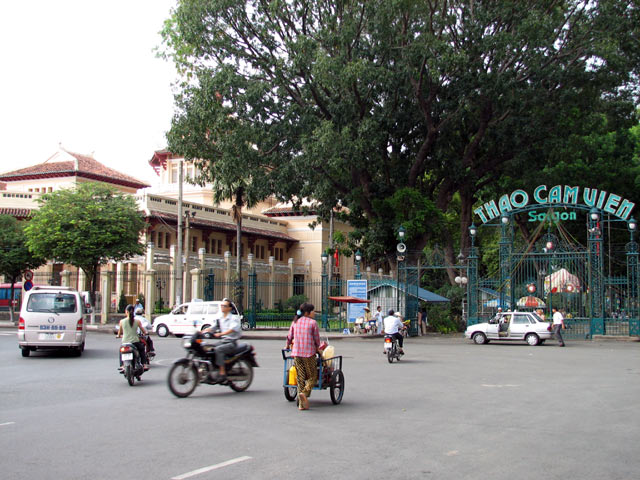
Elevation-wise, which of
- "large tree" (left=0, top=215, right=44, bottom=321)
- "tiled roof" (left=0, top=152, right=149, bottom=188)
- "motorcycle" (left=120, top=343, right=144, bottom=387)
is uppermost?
"tiled roof" (left=0, top=152, right=149, bottom=188)

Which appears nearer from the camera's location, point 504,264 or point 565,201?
point 565,201

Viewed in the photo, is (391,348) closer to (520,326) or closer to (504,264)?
(520,326)

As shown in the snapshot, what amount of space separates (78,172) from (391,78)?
103ft

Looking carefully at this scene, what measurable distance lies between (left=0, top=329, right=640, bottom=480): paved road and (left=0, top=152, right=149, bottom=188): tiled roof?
38685 millimetres

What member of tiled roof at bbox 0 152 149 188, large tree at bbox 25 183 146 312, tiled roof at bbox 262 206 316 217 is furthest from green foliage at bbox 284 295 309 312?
tiled roof at bbox 0 152 149 188

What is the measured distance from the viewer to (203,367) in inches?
473

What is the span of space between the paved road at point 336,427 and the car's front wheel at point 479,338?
12340 mm

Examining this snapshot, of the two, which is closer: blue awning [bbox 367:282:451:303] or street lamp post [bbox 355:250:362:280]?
blue awning [bbox 367:282:451:303]

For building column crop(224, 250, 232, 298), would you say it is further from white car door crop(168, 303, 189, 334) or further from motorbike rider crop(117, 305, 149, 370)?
motorbike rider crop(117, 305, 149, 370)

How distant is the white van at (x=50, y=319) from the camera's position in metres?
19.0

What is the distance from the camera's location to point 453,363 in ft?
62.3

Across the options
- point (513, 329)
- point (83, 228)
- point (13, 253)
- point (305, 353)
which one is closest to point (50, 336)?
point (305, 353)

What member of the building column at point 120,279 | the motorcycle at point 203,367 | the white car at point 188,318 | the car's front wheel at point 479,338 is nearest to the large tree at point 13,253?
the building column at point 120,279

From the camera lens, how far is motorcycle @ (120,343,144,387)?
44.3ft
